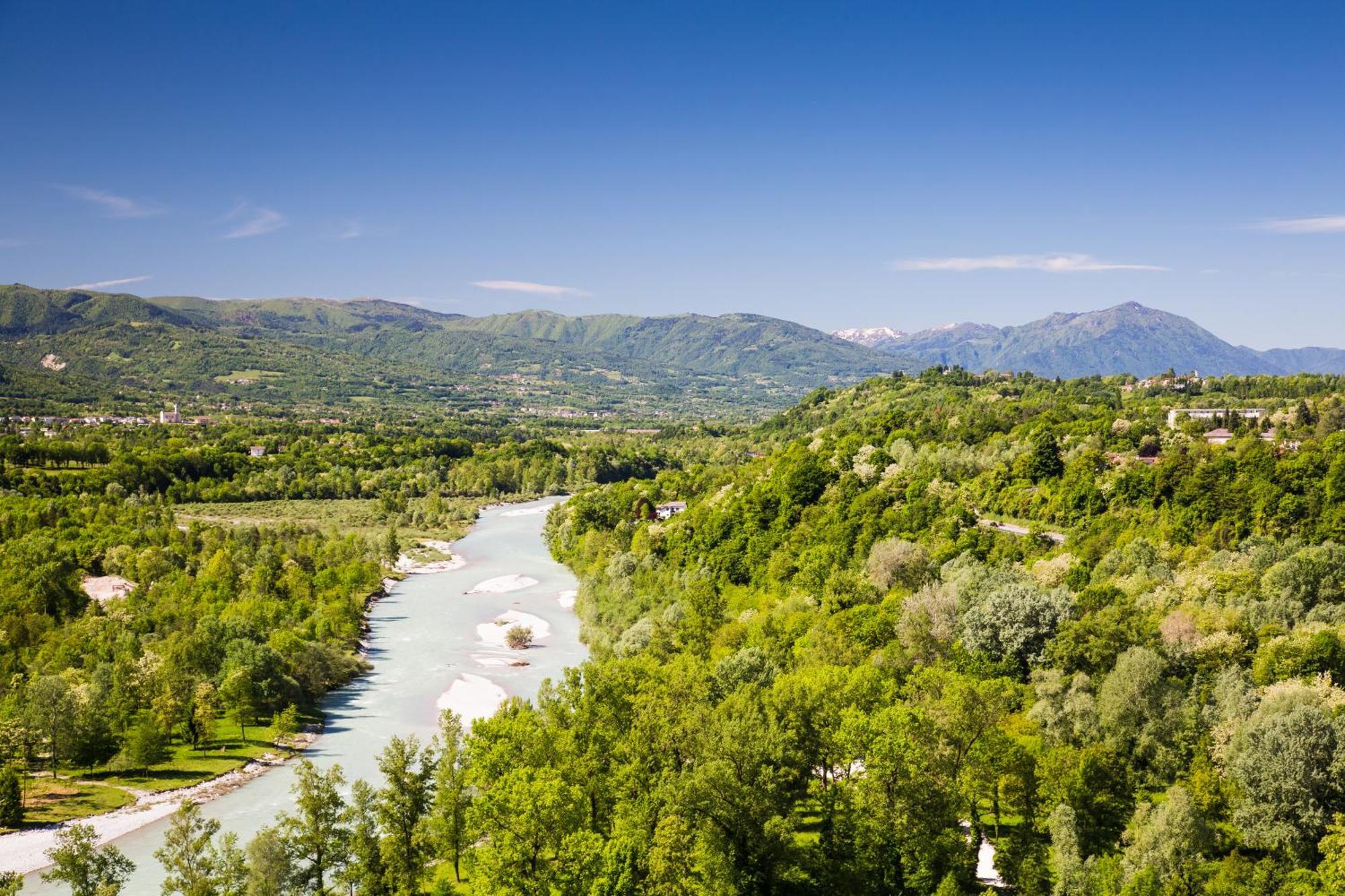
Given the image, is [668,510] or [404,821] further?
[668,510]

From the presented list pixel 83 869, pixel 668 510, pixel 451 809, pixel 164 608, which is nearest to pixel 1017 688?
pixel 451 809

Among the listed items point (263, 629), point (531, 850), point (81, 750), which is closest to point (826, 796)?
point (531, 850)

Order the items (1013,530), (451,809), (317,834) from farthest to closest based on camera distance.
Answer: (1013,530), (451,809), (317,834)

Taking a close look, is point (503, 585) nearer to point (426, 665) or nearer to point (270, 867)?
point (426, 665)

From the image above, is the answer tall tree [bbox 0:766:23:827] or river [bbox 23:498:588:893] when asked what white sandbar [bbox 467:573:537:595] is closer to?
river [bbox 23:498:588:893]

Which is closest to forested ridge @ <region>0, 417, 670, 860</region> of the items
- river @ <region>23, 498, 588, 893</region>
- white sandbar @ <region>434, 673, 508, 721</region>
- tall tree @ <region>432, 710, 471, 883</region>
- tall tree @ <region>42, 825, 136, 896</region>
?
river @ <region>23, 498, 588, 893</region>

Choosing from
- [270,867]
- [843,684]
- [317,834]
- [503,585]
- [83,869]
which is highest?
[843,684]
